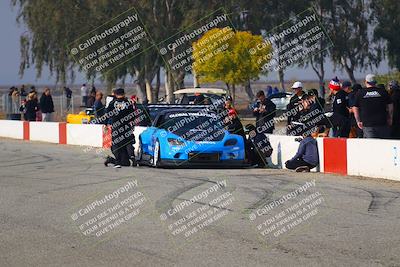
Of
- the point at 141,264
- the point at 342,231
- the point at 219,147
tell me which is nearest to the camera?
the point at 141,264

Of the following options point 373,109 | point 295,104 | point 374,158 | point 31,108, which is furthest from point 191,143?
point 31,108

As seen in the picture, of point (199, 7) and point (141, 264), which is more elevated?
point (199, 7)

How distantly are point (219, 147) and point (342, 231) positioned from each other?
27.1 ft

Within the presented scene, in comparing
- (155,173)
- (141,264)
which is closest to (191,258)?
(141,264)

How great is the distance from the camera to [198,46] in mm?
45562

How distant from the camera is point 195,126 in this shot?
1841 centimetres

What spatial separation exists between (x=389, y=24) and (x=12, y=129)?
103 ft

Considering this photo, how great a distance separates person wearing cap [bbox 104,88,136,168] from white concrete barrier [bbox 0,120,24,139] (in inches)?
551

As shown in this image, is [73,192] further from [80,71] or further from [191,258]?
[80,71]

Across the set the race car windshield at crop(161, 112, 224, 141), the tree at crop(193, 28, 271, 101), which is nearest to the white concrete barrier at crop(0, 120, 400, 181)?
the race car windshield at crop(161, 112, 224, 141)

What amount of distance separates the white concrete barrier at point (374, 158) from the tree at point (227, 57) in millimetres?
29721

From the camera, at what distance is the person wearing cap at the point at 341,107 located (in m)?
17.7

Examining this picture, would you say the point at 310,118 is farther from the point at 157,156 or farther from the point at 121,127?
the point at 121,127

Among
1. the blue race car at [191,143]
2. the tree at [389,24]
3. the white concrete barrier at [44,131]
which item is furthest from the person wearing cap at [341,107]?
the tree at [389,24]
